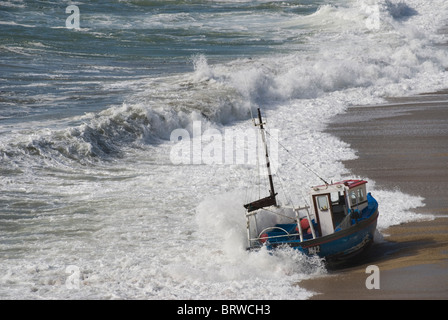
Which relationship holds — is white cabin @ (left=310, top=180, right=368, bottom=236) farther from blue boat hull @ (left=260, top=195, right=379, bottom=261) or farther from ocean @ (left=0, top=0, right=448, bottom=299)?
ocean @ (left=0, top=0, right=448, bottom=299)

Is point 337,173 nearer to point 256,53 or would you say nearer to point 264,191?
point 264,191

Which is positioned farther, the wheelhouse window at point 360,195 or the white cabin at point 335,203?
the wheelhouse window at point 360,195

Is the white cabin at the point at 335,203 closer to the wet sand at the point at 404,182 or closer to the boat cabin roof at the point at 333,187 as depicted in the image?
the boat cabin roof at the point at 333,187

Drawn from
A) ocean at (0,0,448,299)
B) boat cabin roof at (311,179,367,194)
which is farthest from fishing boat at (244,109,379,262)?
ocean at (0,0,448,299)

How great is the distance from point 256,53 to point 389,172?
66.1ft

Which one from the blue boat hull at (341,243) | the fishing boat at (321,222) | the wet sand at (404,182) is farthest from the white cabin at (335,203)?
the wet sand at (404,182)

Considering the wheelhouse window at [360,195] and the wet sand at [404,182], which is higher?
the wheelhouse window at [360,195]

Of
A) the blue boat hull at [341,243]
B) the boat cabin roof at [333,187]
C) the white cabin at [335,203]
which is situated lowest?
the blue boat hull at [341,243]

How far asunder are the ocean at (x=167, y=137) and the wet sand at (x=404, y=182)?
0.45 meters

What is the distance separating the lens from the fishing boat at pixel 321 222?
12.0 m

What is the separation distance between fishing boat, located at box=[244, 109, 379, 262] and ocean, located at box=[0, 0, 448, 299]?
32 centimetres

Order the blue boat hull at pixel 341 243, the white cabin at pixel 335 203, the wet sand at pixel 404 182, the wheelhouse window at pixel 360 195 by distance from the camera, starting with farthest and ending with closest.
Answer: the wheelhouse window at pixel 360 195 → the white cabin at pixel 335 203 → the blue boat hull at pixel 341 243 → the wet sand at pixel 404 182

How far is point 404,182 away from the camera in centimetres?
1627
